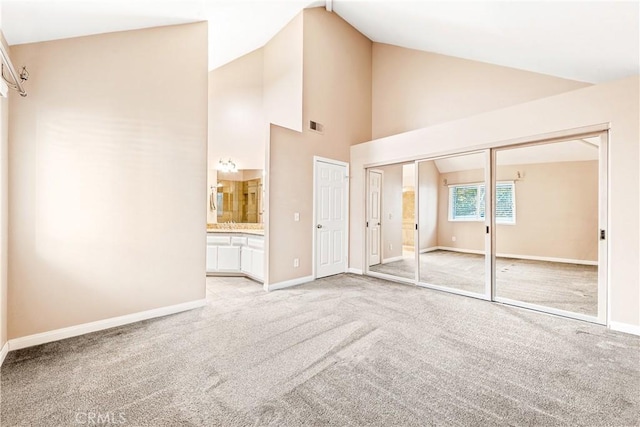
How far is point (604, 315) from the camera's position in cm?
278

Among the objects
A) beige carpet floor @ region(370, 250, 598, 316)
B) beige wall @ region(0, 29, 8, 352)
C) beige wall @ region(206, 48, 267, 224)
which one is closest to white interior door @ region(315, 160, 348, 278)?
beige carpet floor @ region(370, 250, 598, 316)

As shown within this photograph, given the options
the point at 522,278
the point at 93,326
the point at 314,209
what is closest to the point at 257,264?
the point at 314,209

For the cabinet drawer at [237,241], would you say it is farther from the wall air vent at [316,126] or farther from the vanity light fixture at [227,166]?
the wall air vent at [316,126]

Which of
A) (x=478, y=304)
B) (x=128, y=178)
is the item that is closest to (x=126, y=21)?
(x=128, y=178)

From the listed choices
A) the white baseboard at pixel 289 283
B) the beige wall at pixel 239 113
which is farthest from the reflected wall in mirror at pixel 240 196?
the white baseboard at pixel 289 283

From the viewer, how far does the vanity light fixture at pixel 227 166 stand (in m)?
5.68

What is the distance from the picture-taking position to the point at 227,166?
18.7 ft

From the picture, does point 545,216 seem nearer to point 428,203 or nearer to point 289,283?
point 428,203

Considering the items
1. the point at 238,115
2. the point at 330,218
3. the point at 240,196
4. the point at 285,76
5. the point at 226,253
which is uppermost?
the point at 285,76

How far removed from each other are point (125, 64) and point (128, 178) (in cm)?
120

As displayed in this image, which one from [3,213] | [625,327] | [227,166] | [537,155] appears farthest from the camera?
[227,166]

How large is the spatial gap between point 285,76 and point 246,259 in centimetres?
344

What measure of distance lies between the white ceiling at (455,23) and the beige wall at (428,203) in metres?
1.82

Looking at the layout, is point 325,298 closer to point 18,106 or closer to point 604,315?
point 604,315
